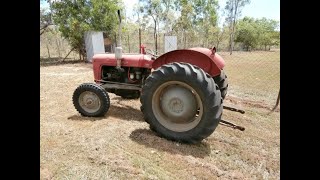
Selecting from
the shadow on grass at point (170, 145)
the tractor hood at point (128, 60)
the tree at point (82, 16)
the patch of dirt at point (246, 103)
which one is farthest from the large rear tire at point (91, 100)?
the tree at point (82, 16)

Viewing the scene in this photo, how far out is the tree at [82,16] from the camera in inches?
630

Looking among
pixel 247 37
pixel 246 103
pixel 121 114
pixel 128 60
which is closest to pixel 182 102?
pixel 121 114

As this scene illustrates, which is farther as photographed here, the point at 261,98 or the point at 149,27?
the point at 149,27

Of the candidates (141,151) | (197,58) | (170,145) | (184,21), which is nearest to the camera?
(141,151)

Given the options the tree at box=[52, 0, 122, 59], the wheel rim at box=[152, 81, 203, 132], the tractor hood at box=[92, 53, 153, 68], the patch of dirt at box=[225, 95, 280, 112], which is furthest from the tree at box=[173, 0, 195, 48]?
the wheel rim at box=[152, 81, 203, 132]

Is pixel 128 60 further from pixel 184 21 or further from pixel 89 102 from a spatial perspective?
pixel 184 21

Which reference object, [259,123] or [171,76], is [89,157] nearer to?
[171,76]

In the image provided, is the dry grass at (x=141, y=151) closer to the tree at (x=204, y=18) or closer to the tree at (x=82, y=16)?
the tree at (x=82, y=16)

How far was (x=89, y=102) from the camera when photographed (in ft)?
16.0

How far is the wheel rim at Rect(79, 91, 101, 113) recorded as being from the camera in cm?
487

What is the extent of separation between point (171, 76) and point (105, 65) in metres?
2.25

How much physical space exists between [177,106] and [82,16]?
13833 millimetres

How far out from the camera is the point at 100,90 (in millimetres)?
4793
